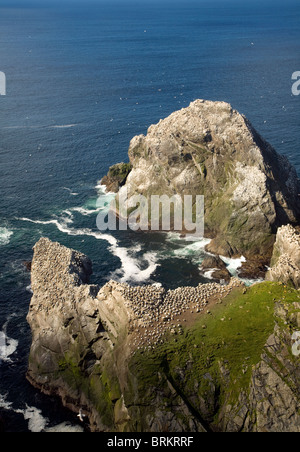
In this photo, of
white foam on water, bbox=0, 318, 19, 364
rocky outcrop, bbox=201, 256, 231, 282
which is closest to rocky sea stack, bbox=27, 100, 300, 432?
rocky outcrop, bbox=201, 256, 231, 282

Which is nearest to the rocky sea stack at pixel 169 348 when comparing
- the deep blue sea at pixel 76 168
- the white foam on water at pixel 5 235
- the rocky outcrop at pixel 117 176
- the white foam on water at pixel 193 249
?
the deep blue sea at pixel 76 168

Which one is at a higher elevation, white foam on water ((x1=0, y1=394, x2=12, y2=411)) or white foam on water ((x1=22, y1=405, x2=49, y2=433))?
white foam on water ((x1=0, y1=394, x2=12, y2=411))

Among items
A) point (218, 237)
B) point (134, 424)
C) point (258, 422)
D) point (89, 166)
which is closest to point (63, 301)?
point (134, 424)

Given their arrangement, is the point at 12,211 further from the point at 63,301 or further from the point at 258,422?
the point at 258,422

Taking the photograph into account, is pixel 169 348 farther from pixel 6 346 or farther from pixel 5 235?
pixel 5 235

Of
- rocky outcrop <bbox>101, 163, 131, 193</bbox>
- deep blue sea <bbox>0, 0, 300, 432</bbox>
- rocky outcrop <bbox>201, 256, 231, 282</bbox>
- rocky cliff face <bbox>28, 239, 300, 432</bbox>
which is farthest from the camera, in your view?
rocky outcrop <bbox>101, 163, 131, 193</bbox>

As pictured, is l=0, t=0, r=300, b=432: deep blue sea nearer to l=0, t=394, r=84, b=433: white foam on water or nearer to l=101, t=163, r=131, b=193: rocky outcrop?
l=0, t=394, r=84, b=433: white foam on water

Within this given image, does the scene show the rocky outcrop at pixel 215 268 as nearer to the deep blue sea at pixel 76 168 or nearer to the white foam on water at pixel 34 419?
the deep blue sea at pixel 76 168
